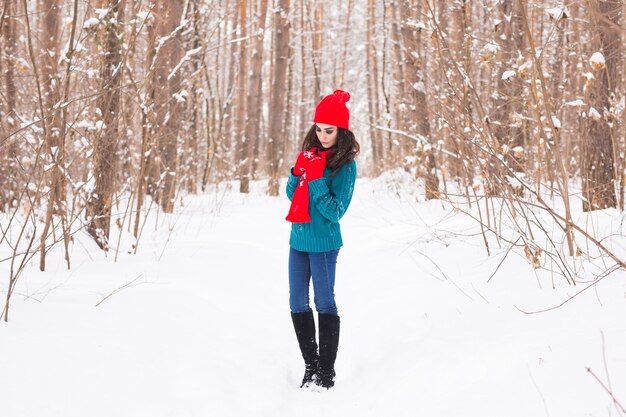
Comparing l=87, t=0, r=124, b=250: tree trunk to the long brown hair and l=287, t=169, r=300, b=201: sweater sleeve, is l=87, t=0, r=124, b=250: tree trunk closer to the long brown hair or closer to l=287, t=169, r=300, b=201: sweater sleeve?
l=287, t=169, r=300, b=201: sweater sleeve

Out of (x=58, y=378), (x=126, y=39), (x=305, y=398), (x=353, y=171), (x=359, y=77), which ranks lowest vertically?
(x=305, y=398)

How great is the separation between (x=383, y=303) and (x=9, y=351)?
2792 millimetres

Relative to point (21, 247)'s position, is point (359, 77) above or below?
above

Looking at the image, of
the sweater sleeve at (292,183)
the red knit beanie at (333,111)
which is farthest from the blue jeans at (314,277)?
the red knit beanie at (333,111)

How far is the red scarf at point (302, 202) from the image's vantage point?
2982mm

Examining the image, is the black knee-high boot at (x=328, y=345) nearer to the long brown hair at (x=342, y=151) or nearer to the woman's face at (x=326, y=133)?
the long brown hair at (x=342, y=151)

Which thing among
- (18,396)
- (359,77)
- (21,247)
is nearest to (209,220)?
(21,247)

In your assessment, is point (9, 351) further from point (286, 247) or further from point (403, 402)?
point (286, 247)

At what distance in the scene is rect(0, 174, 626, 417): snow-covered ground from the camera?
2.23m

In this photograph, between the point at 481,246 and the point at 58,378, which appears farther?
the point at 481,246

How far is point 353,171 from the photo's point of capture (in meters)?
3.04

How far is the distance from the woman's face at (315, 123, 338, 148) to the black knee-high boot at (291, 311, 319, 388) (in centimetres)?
103

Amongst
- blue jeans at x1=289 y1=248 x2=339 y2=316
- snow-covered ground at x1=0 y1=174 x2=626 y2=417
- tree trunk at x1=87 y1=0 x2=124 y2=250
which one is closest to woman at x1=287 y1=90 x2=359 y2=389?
blue jeans at x1=289 y1=248 x2=339 y2=316

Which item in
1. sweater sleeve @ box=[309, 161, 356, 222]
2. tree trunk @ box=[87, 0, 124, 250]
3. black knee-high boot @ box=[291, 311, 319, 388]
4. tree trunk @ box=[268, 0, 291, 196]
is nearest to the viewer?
sweater sleeve @ box=[309, 161, 356, 222]
